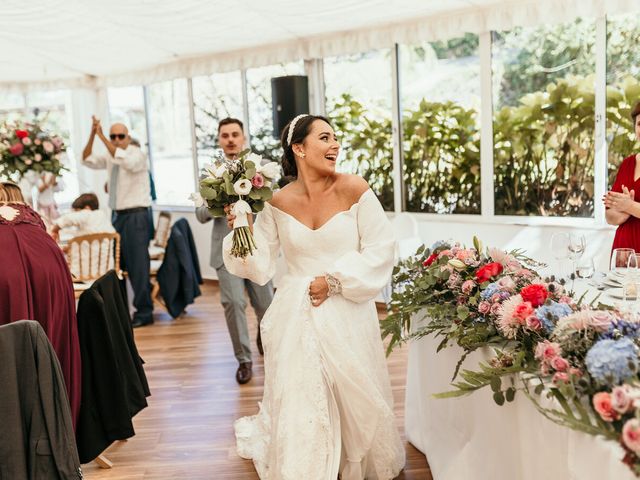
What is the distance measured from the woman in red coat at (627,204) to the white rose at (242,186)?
1.95m

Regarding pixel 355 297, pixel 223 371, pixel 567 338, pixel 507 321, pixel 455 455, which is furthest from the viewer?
pixel 223 371

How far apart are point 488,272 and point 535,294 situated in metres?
0.50

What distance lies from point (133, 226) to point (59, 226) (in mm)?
694

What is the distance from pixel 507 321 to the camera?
2363mm

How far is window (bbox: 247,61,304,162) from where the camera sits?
28.4ft

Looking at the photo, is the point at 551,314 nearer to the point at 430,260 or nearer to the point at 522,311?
the point at 522,311

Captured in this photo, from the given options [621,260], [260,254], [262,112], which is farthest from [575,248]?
[262,112]

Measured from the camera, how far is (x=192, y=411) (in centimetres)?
472

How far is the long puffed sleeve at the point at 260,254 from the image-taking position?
11.3 feet

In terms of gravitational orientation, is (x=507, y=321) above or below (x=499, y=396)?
above

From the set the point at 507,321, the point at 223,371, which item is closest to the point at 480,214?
the point at 223,371

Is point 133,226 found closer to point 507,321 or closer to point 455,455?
point 455,455

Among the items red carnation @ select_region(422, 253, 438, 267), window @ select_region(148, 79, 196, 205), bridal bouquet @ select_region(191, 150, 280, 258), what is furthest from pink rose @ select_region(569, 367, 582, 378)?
window @ select_region(148, 79, 196, 205)

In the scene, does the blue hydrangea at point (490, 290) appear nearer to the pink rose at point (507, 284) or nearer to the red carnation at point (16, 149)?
the pink rose at point (507, 284)
